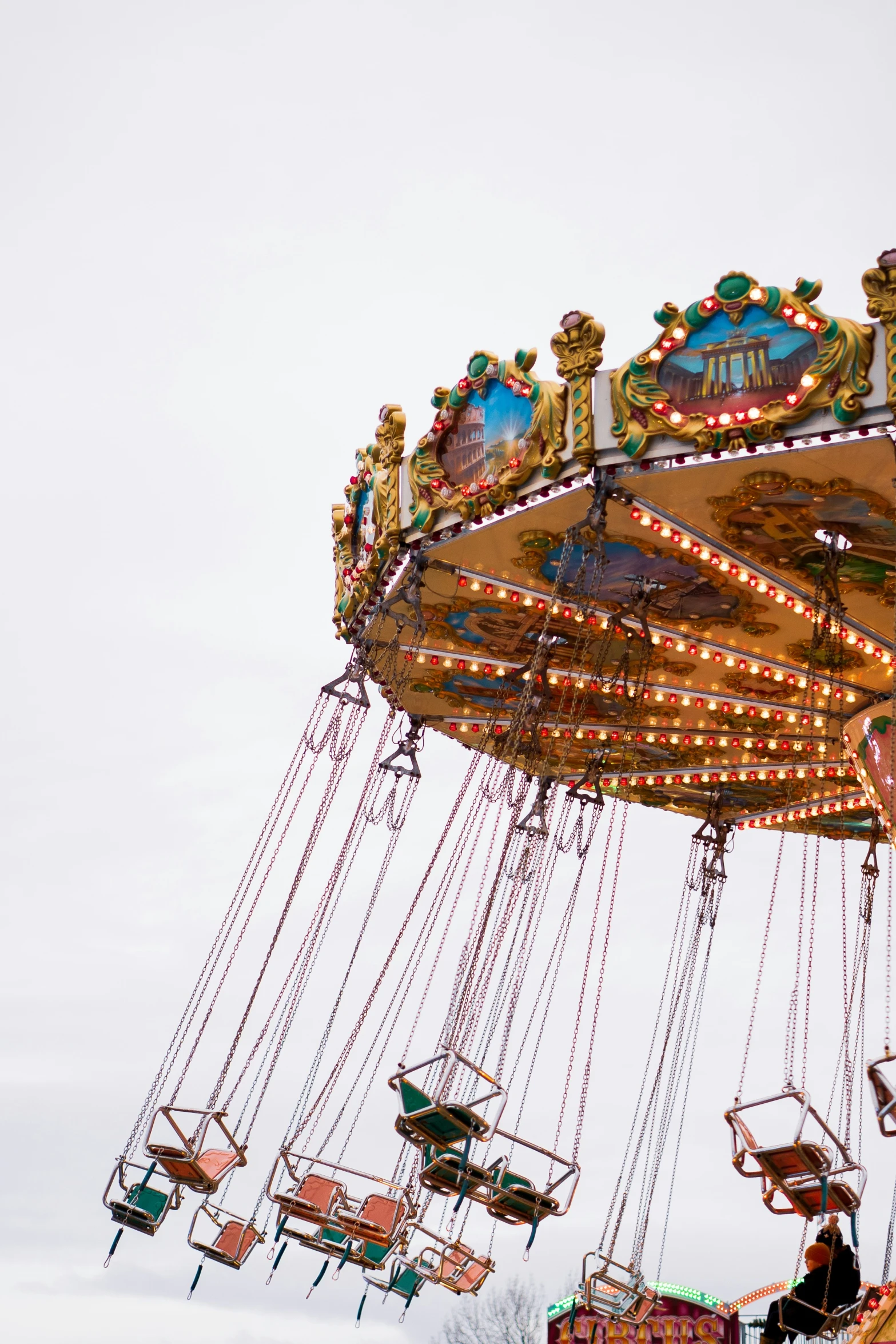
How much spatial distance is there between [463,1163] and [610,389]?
5.34 metres

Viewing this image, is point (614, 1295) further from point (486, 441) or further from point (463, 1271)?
point (486, 441)

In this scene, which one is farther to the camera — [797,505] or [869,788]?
[869,788]

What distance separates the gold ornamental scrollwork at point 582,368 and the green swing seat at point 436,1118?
4.32 meters

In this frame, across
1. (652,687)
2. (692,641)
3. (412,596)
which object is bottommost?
(412,596)

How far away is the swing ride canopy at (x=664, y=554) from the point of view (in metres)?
10.2

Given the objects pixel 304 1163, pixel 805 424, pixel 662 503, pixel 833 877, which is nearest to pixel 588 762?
pixel 662 503

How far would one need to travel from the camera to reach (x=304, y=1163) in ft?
77.7

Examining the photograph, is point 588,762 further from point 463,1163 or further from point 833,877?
point 833,877

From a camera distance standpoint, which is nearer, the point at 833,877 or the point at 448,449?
the point at 448,449

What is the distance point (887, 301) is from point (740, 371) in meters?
1.04

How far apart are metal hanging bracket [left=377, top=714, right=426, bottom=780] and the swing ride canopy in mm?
98

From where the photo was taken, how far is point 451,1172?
11.1 meters

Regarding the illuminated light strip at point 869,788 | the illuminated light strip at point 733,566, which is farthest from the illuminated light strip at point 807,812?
the illuminated light strip at point 733,566

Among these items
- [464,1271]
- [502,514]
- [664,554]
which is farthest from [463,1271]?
[502,514]
